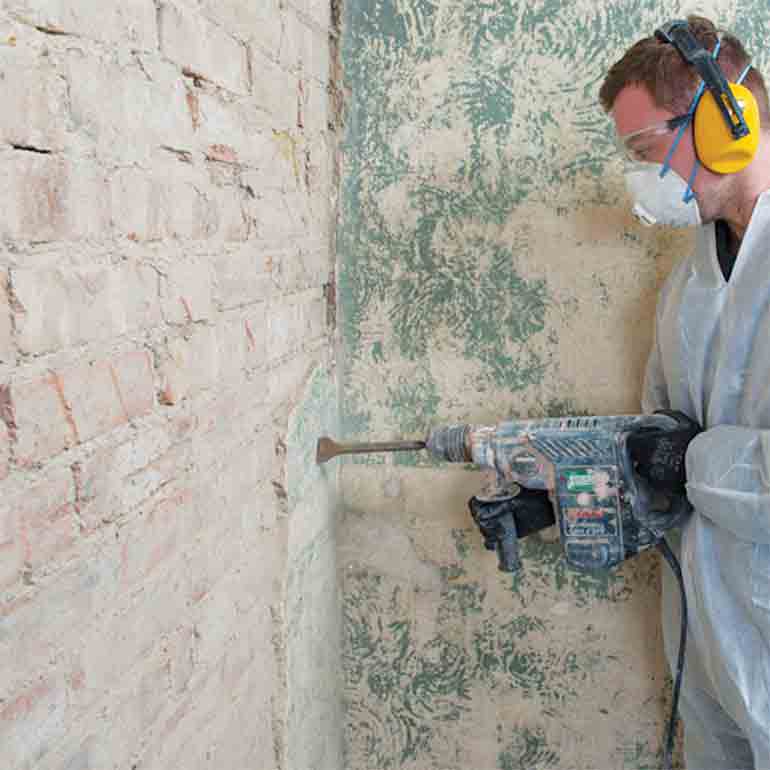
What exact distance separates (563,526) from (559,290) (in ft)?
1.62

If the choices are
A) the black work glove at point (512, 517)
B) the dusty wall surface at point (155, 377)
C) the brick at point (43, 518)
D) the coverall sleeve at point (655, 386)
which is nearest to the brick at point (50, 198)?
the dusty wall surface at point (155, 377)

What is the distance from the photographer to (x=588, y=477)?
1456 mm

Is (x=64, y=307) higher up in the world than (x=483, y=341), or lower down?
higher up

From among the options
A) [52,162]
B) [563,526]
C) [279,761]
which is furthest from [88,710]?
[563,526]

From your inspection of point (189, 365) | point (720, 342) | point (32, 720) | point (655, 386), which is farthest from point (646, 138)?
point (32, 720)

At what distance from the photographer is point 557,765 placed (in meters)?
1.85

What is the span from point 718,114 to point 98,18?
35.8 inches

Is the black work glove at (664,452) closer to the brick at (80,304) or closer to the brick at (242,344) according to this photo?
the brick at (242,344)

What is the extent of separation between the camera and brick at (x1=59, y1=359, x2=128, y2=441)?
2.58 feet

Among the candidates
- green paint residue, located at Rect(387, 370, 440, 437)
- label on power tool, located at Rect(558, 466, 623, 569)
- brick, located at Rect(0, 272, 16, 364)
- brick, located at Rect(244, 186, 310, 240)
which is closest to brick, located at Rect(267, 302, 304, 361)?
brick, located at Rect(244, 186, 310, 240)

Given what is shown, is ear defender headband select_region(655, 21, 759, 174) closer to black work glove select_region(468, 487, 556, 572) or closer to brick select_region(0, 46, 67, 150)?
black work glove select_region(468, 487, 556, 572)

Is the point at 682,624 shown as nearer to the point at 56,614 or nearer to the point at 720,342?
the point at 720,342

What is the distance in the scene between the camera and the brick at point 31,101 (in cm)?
67

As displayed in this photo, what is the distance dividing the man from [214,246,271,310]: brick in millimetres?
647
